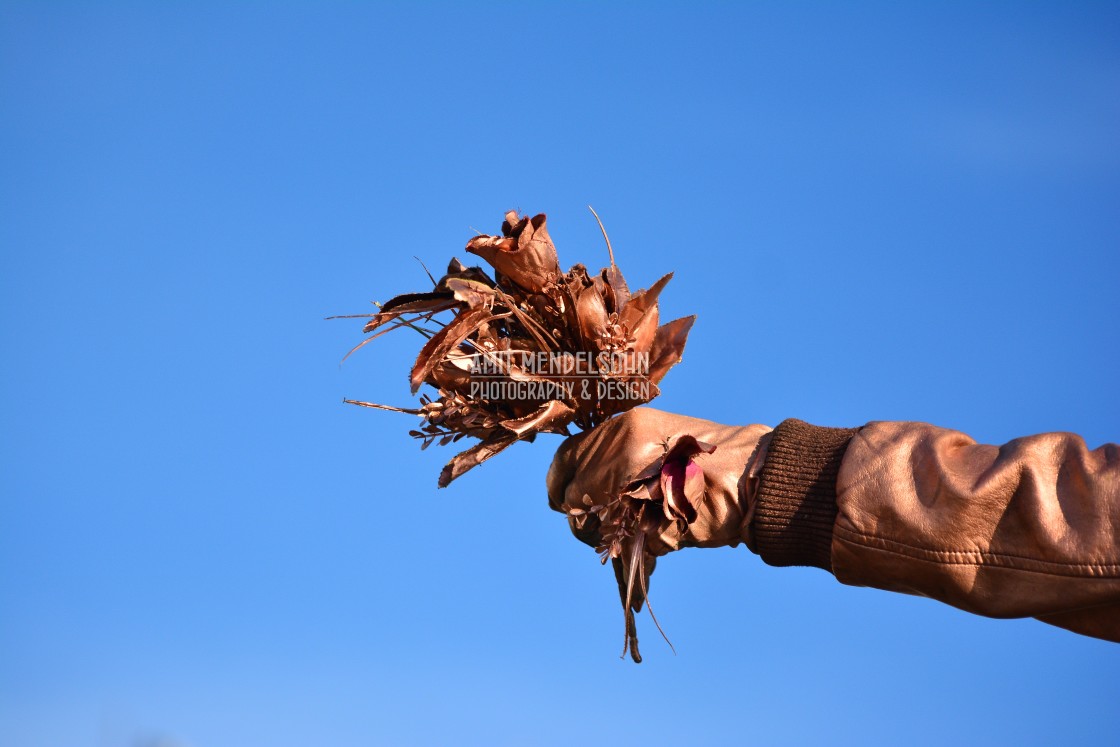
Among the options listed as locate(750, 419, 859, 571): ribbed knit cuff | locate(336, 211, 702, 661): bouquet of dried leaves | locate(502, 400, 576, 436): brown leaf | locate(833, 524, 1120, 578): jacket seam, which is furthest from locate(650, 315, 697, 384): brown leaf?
locate(833, 524, 1120, 578): jacket seam

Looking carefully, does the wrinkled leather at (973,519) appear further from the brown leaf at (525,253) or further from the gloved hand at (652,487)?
the brown leaf at (525,253)

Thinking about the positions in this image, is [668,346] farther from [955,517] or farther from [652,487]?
[955,517]

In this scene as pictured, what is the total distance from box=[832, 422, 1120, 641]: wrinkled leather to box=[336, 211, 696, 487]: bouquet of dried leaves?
2.03 feet

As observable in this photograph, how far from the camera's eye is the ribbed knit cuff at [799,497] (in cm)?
277

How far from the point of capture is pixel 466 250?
9.98ft

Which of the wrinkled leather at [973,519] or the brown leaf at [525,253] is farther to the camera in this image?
the brown leaf at [525,253]

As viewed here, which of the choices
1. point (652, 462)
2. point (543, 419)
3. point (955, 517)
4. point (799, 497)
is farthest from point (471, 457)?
point (955, 517)

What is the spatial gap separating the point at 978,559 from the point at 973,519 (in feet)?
0.30

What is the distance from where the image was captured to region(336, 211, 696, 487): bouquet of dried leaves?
2.98 m

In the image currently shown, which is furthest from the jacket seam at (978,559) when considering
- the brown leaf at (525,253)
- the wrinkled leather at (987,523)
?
the brown leaf at (525,253)

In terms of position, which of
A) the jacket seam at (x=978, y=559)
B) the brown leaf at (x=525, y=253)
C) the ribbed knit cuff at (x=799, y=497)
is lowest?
the jacket seam at (x=978, y=559)

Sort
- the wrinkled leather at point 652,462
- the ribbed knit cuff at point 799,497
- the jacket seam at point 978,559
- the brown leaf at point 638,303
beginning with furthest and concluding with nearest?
the brown leaf at point 638,303, the wrinkled leather at point 652,462, the ribbed knit cuff at point 799,497, the jacket seam at point 978,559

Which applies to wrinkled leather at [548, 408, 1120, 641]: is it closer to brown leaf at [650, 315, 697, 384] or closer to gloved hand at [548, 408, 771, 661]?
gloved hand at [548, 408, 771, 661]

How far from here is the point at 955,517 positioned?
102 inches
